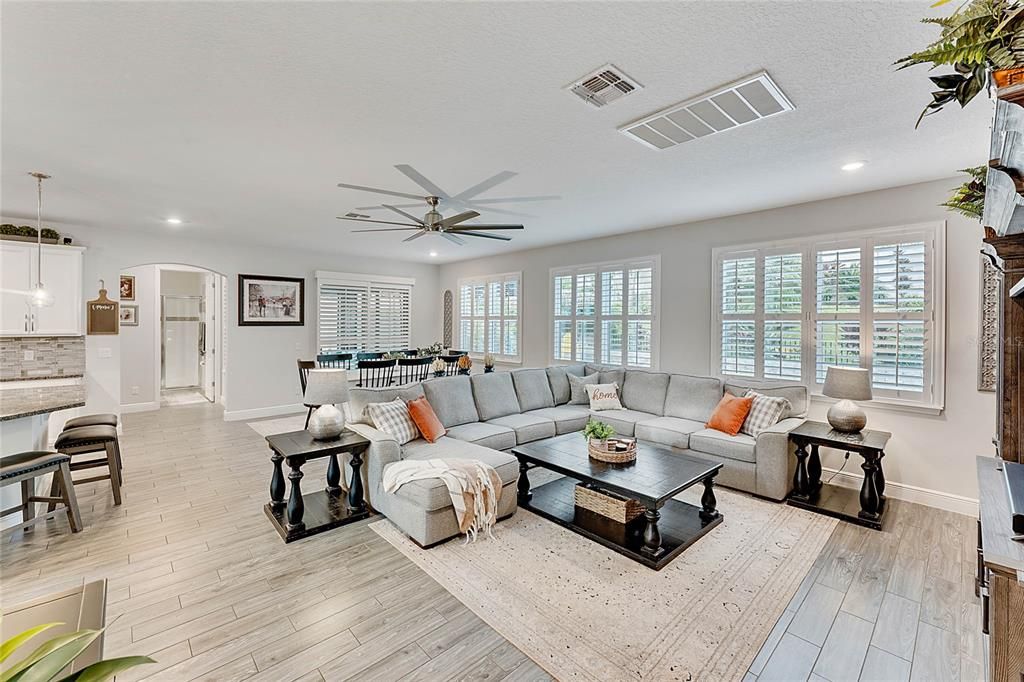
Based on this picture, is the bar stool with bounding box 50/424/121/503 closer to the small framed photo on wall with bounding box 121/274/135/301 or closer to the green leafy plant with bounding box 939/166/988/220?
the small framed photo on wall with bounding box 121/274/135/301

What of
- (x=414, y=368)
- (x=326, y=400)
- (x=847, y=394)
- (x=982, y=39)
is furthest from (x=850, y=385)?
(x=414, y=368)

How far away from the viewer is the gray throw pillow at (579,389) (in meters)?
5.60

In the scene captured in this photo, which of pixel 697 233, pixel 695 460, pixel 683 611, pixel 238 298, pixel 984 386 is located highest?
pixel 697 233

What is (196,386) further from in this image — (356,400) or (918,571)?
(918,571)

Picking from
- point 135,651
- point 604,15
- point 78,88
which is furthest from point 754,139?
point 135,651

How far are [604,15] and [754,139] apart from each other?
5.58 feet

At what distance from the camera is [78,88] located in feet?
7.54

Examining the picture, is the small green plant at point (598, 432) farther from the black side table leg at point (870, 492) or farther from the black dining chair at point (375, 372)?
the black dining chair at point (375, 372)

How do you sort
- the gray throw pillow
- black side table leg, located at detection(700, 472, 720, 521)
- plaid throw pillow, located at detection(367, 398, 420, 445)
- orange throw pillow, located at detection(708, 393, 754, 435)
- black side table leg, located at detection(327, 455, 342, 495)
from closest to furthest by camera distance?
black side table leg, located at detection(700, 472, 720, 521), plaid throw pillow, located at detection(367, 398, 420, 445), black side table leg, located at detection(327, 455, 342, 495), orange throw pillow, located at detection(708, 393, 754, 435), the gray throw pillow

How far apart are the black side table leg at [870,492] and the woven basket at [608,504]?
177 centimetres

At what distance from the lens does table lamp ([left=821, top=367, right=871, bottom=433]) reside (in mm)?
3658

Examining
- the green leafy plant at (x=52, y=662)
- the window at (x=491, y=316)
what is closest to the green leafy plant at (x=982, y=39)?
the green leafy plant at (x=52, y=662)

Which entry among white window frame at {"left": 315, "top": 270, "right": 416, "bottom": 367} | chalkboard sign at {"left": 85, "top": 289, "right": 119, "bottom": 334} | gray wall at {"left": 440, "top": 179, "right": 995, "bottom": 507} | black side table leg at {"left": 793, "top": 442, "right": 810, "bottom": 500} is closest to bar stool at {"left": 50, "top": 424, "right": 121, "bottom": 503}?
chalkboard sign at {"left": 85, "top": 289, "right": 119, "bottom": 334}

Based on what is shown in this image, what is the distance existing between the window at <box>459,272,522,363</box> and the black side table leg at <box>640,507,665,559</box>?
4880 mm
